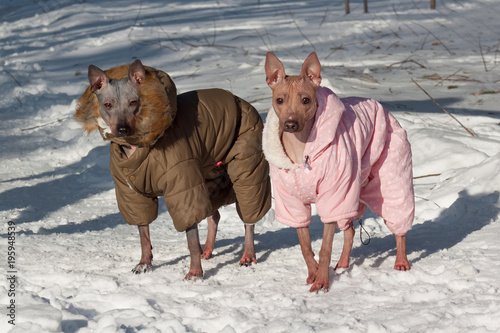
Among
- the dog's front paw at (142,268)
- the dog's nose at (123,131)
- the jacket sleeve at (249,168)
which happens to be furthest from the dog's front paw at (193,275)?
the dog's nose at (123,131)

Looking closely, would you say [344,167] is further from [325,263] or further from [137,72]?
[137,72]

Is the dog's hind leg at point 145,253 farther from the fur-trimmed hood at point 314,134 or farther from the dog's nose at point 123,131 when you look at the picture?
the fur-trimmed hood at point 314,134

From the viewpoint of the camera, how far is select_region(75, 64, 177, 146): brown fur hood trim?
13.8ft

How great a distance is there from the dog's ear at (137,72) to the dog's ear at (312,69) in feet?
3.42

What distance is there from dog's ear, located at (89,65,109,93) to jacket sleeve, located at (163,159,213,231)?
72 centimetres

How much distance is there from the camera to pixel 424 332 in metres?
3.32

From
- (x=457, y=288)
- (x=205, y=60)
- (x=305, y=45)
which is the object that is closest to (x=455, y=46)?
(x=305, y=45)

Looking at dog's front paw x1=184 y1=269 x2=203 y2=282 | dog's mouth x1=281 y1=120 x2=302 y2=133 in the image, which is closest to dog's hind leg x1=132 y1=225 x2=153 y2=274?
dog's front paw x1=184 y1=269 x2=203 y2=282

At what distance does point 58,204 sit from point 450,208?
13.0ft

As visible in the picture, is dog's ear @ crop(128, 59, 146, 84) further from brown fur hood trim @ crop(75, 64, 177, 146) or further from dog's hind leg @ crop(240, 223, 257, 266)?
dog's hind leg @ crop(240, 223, 257, 266)

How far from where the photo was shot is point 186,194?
4.32m

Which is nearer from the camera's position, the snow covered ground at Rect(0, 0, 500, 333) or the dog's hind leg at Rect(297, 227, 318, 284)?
the snow covered ground at Rect(0, 0, 500, 333)

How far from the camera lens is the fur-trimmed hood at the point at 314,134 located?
4.00 m

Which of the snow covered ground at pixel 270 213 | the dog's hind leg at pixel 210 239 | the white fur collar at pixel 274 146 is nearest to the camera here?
the snow covered ground at pixel 270 213
